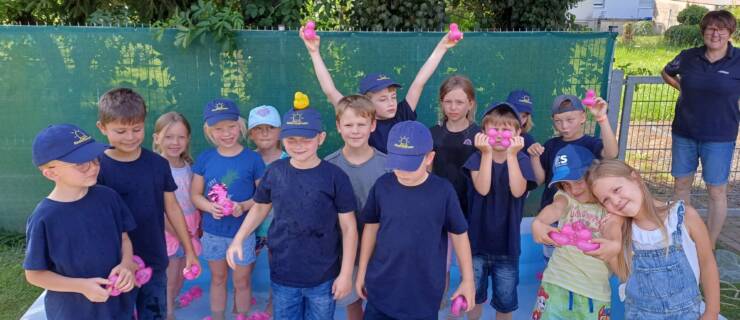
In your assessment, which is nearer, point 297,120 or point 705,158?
point 297,120

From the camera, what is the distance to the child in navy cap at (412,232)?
2.92m

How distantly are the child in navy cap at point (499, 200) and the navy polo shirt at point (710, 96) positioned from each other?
237cm

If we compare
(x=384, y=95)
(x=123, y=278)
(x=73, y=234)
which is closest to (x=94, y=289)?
(x=123, y=278)

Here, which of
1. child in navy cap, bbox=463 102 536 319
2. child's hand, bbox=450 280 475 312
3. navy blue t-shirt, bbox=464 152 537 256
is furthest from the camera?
navy blue t-shirt, bbox=464 152 537 256

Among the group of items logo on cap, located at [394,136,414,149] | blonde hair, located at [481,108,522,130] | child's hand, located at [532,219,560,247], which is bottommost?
child's hand, located at [532,219,560,247]

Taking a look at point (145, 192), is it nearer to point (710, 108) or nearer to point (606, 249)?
point (606, 249)

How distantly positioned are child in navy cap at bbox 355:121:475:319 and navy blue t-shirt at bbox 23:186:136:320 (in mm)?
1251

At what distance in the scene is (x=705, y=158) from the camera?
5.13 metres


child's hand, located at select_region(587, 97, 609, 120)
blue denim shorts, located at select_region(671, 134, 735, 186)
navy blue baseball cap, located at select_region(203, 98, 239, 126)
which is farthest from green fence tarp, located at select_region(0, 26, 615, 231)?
child's hand, located at select_region(587, 97, 609, 120)

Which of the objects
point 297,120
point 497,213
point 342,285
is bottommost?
point 342,285

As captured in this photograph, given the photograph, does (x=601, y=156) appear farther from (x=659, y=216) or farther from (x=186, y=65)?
(x=186, y=65)

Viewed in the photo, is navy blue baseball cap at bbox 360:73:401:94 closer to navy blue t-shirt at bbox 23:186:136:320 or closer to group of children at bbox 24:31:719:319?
group of children at bbox 24:31:719:319

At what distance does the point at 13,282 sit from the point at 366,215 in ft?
10.9

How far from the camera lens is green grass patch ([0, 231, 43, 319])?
4.32m
